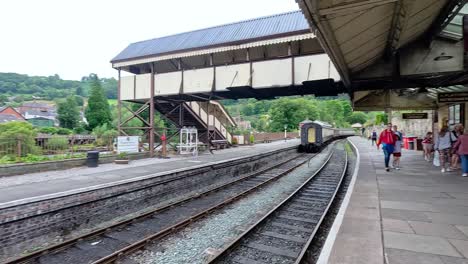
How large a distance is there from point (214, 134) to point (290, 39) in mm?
14038

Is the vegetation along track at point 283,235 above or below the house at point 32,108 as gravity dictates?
below

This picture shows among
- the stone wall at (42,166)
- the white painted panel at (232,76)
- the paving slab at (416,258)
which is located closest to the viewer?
the paving slab at (416,258)

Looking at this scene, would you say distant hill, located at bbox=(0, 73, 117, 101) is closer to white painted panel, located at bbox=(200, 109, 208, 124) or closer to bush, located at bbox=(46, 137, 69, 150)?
white painted panel, located at bbox=(200, 109, 208, 124)

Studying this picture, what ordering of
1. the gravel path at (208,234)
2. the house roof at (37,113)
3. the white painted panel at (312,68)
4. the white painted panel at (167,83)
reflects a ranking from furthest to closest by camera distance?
the house roof at (37,113) → the white painted panel at (167,83) → the white painted panel at (312,68) → the gravel path at (208,234)

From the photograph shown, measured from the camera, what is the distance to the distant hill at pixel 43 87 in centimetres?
13925

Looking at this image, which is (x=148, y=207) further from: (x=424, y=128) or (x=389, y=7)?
(x=424, y=128)

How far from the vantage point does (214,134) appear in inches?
991

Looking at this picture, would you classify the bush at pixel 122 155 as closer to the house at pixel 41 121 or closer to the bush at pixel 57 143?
the bush at pixel 57 143

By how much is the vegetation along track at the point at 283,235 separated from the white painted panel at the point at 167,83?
1074cm

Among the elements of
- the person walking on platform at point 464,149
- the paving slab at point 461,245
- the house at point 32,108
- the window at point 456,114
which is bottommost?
the paving slab at point 461,245

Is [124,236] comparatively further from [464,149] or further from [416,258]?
[464,149]

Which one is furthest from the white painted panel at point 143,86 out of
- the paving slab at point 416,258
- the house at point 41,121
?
the house at point 41,121

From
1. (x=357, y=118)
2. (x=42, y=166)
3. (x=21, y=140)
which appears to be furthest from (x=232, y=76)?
(x=357, y=118)

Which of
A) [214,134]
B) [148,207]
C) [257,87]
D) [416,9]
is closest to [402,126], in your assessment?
[214,134]
